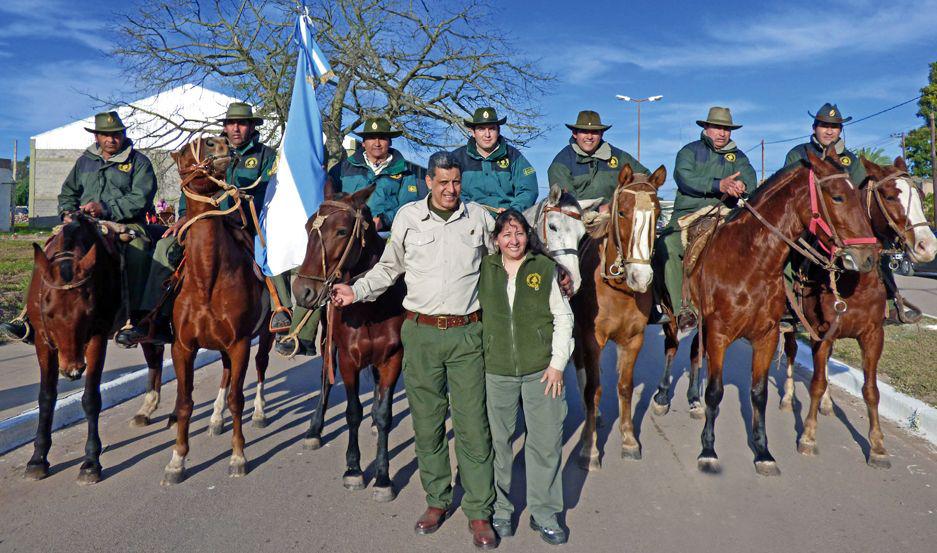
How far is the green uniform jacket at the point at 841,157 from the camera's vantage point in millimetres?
6852

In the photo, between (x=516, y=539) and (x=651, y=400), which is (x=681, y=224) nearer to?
(x=651, y=400)

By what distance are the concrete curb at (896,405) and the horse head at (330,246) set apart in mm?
5490

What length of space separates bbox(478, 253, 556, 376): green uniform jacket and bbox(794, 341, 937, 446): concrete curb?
14.3ft

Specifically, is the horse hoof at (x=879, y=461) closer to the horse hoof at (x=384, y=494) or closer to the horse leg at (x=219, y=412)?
the horse hoof at (x=384, y=494)

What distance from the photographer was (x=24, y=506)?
4.64 m

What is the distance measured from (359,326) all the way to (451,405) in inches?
47.6

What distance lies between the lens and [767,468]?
17.4ft

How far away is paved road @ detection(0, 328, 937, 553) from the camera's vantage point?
4113 millimetres

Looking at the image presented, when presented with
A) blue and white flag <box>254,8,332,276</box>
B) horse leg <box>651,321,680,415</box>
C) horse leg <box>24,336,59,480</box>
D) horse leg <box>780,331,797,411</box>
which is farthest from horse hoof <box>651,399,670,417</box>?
horse leg <box>24,336,59,480</box>

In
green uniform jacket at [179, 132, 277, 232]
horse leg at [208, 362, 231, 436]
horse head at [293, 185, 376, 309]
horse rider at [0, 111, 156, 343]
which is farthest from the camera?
green uniform jacket at [179, 132, 277, 232]

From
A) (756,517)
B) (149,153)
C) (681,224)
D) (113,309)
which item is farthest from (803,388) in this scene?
(149,153)

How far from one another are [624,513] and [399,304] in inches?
89.5

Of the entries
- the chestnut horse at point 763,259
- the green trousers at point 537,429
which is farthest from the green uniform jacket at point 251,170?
the chestnut horse at point 763,259

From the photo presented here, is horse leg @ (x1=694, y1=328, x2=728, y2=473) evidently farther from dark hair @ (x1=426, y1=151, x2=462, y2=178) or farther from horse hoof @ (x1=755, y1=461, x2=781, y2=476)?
dark hair @ (x1=426, y1=151, x2=462, y2=178)
